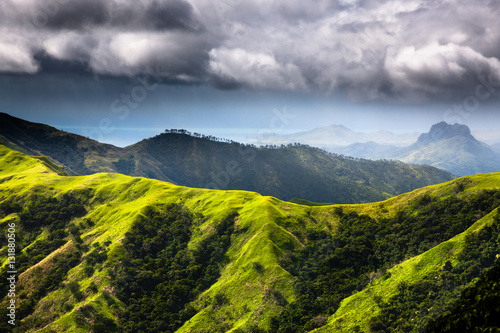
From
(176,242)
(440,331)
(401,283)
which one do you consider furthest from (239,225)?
(440,331)

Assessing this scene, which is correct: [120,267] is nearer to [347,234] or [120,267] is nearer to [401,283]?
[347,234]

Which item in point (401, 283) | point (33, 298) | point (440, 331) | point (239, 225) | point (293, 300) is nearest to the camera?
point (440, 331)

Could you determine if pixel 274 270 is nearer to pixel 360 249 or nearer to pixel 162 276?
pixel 360 249

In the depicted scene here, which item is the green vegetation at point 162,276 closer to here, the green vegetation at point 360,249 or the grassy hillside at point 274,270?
the grassy hillside at point 274,270

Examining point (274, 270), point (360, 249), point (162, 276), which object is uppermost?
point (360, 249)

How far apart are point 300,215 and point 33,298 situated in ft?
539

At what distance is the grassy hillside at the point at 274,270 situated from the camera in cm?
12862

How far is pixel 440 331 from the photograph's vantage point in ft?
218

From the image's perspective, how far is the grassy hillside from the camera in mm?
128625

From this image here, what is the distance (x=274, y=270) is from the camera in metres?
153

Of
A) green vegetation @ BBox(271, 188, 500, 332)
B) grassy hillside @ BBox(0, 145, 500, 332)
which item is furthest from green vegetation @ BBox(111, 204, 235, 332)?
green vegetation @ BBox(271, 188, 500, 332)

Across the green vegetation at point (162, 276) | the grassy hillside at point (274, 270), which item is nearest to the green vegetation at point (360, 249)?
the grassy hillside at point (274, 270)

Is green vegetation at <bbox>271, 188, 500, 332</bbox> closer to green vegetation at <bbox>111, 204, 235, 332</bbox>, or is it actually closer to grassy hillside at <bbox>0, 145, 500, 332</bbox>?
grassy hillside at <bbox>0, 145, 500, 332</bbox>

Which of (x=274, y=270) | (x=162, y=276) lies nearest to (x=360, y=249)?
(x=274, y=270)
